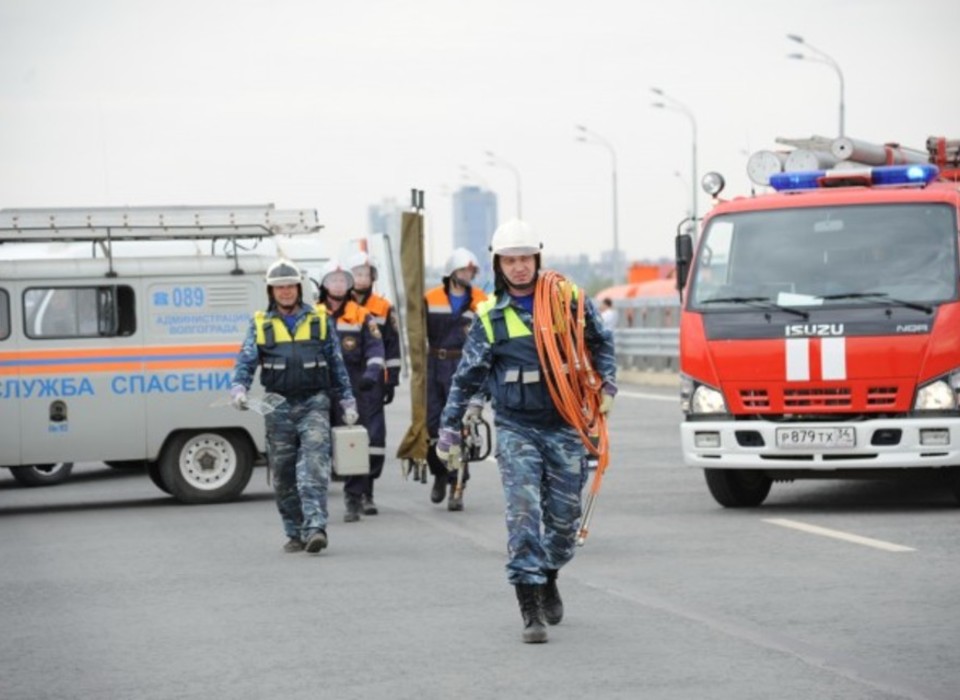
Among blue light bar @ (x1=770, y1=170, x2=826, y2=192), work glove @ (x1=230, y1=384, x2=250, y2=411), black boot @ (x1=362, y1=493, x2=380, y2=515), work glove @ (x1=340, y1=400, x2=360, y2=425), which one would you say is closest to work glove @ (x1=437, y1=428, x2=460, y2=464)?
work glove @ (x1=230, y1=384, x2=250, y2=411)

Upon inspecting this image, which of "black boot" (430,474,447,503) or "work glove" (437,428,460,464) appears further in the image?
"black boot" (430,474,447,503)

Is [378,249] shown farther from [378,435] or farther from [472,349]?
[472,349]

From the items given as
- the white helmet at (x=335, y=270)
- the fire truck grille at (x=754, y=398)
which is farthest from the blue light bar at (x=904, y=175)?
the white helmet at (x=335, y=270)

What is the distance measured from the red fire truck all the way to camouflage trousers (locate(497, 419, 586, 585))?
5.29 metres

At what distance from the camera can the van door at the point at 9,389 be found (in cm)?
1794

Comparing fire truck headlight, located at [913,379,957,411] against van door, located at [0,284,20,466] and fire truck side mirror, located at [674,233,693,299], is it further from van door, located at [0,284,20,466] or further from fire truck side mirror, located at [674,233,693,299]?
van door, located at [0,284,20,466]

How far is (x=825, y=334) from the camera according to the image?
15.1 metres

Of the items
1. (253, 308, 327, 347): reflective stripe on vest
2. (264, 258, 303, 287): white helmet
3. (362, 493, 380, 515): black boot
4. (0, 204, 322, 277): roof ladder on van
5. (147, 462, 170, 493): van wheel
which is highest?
(0, 204, 322, 277): roof ladder on van

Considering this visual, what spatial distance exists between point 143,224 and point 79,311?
0.93m

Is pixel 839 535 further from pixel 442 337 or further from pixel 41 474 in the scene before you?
pixel 41 474

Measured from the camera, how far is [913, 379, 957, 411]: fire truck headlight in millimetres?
14891

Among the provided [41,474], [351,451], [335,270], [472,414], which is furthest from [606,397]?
[41,474]

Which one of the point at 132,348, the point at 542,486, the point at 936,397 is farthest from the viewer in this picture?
the point at 132,348

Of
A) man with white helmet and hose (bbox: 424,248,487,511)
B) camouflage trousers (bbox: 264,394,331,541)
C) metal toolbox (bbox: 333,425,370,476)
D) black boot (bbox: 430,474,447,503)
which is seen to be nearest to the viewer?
camouflage trousers (bbox: 264,394,331,541)
